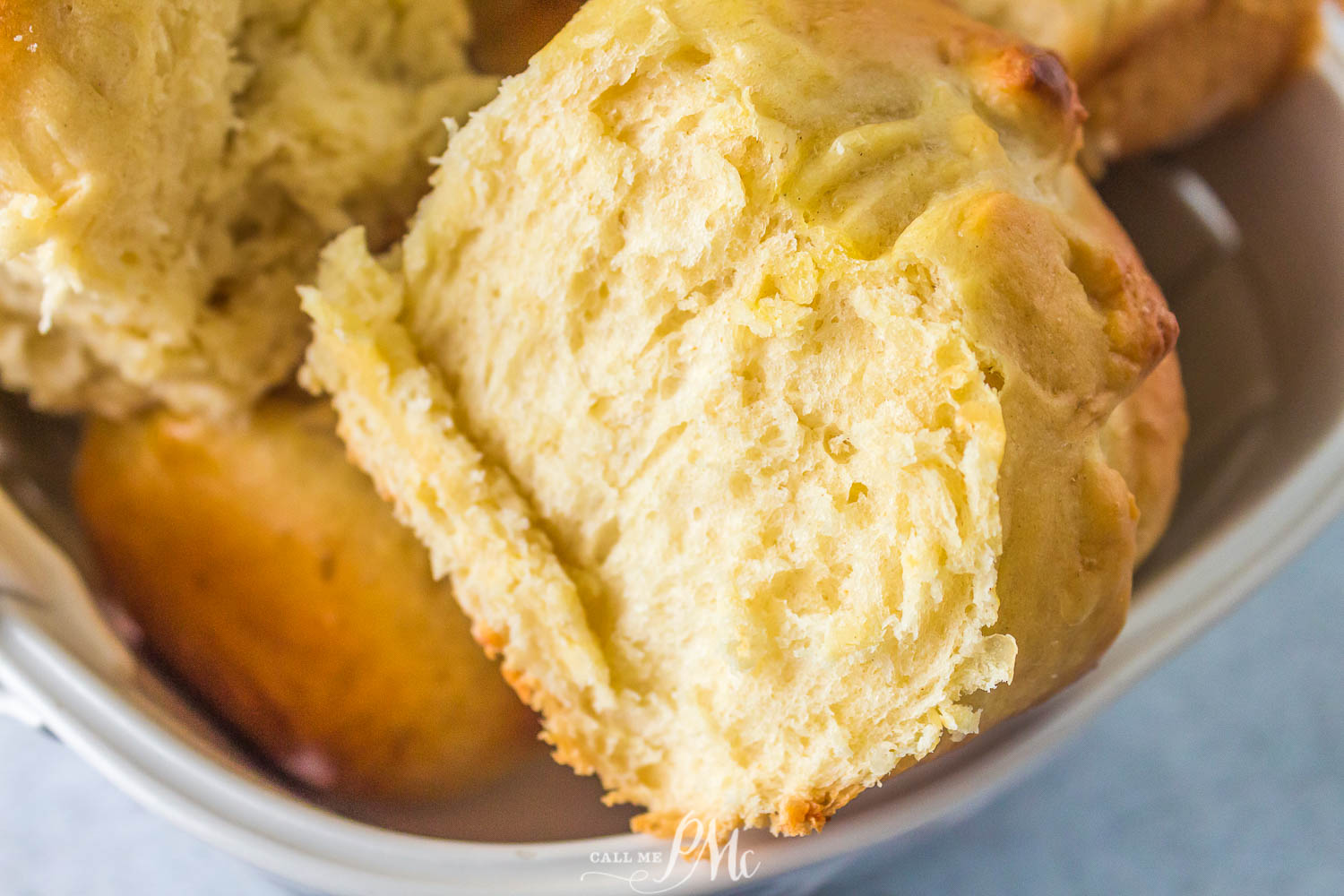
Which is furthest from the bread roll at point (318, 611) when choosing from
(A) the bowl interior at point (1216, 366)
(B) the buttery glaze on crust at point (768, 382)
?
(B) the buttery glaze on crust at point (768, 382)

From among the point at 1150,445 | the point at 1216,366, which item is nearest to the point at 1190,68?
the point at 1216,366

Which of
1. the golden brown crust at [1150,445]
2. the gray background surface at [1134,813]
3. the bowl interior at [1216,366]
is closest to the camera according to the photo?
the golden brown crust at [1150,445]

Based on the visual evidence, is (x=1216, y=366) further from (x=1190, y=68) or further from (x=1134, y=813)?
(x=1134, y=813)

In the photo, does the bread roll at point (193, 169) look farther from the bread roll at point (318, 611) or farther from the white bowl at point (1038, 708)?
the white bowl at point (1038, 708)

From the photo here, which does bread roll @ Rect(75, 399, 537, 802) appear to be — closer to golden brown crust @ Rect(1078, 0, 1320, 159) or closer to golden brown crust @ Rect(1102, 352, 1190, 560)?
golden brown crust @ Rect(1102, 352, 1190, 560)

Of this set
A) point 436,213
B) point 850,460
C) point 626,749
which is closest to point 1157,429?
point 850,460

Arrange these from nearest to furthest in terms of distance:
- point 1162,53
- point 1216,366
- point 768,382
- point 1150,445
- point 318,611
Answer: point 768,382 < point 1150,445 < point 318,611 < point 1162,53 < point 1216,366
